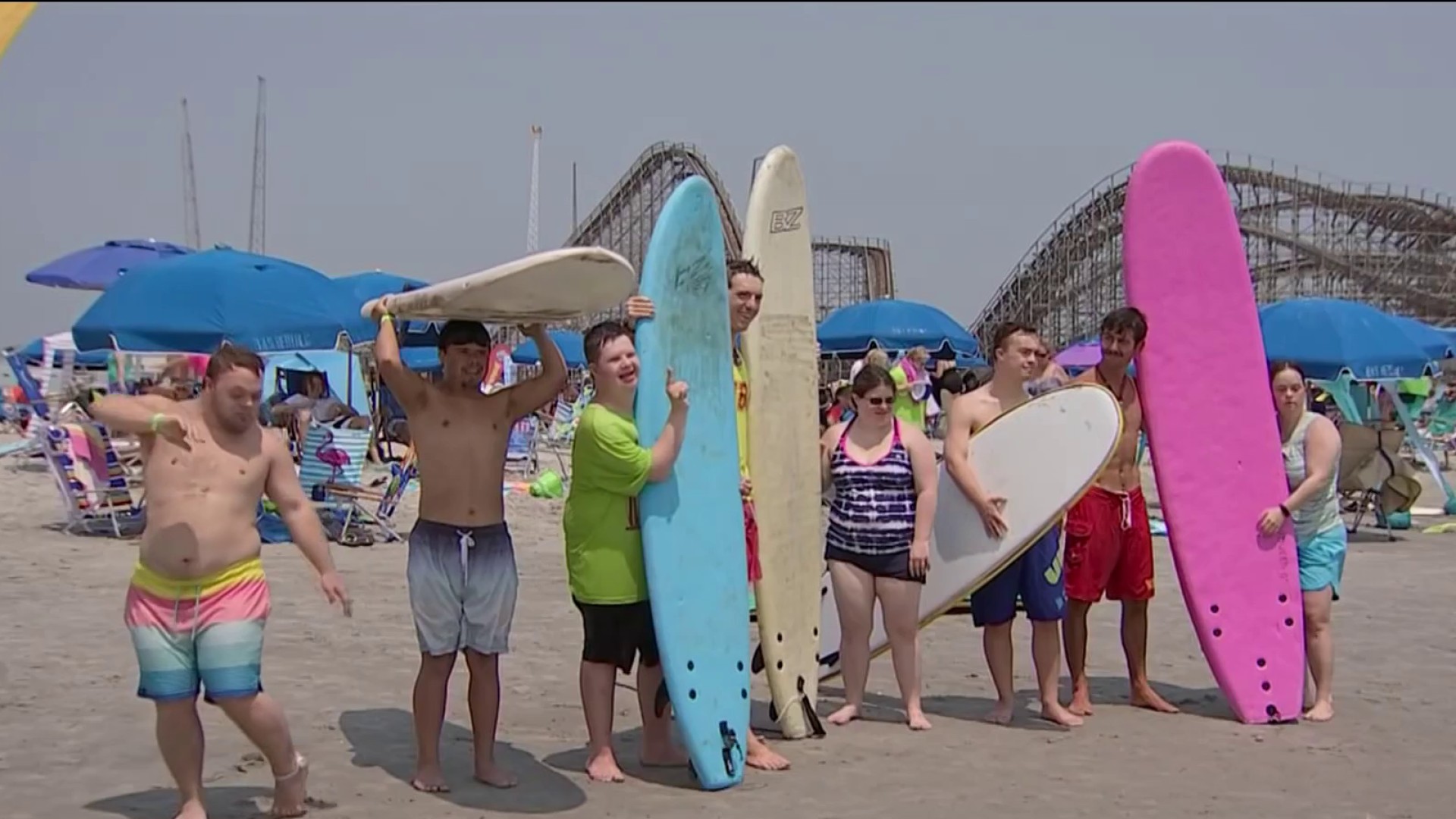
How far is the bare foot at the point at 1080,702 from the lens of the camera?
5.39m

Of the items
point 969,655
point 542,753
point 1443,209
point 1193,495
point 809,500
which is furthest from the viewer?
point 1443,209

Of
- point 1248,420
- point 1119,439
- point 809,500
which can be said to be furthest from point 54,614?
point 1248,420

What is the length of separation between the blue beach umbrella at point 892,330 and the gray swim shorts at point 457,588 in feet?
50.6

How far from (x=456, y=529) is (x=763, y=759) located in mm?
1304

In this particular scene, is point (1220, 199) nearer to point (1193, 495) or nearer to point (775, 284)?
point (1193, 495)

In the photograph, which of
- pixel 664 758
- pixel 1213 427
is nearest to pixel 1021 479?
pixel 1213 427

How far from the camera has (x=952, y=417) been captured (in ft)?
17.4

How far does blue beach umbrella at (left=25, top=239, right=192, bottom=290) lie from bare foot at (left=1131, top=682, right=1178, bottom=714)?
40.5 feet

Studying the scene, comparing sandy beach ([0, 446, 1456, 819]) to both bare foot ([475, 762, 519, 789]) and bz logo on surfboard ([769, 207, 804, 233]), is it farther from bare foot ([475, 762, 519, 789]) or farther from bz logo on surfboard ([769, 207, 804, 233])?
bz logo on surfboard ([769, 207, 804, 233])

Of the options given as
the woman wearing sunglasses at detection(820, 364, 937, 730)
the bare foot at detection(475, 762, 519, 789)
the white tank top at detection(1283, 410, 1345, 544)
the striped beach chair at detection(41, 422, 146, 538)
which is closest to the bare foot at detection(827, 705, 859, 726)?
the woman wearing sunglasses at detection(820, 364, 937, 730)

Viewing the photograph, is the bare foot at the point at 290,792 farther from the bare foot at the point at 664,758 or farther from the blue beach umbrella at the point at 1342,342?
the blue beach umbrella at the point at 1342,342

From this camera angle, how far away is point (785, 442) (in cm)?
504

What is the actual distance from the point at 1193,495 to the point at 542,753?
2774 millimetres

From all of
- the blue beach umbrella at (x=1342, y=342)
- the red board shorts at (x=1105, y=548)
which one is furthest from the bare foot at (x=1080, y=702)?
the blue beach umbrella at (x=1342, y=342)
